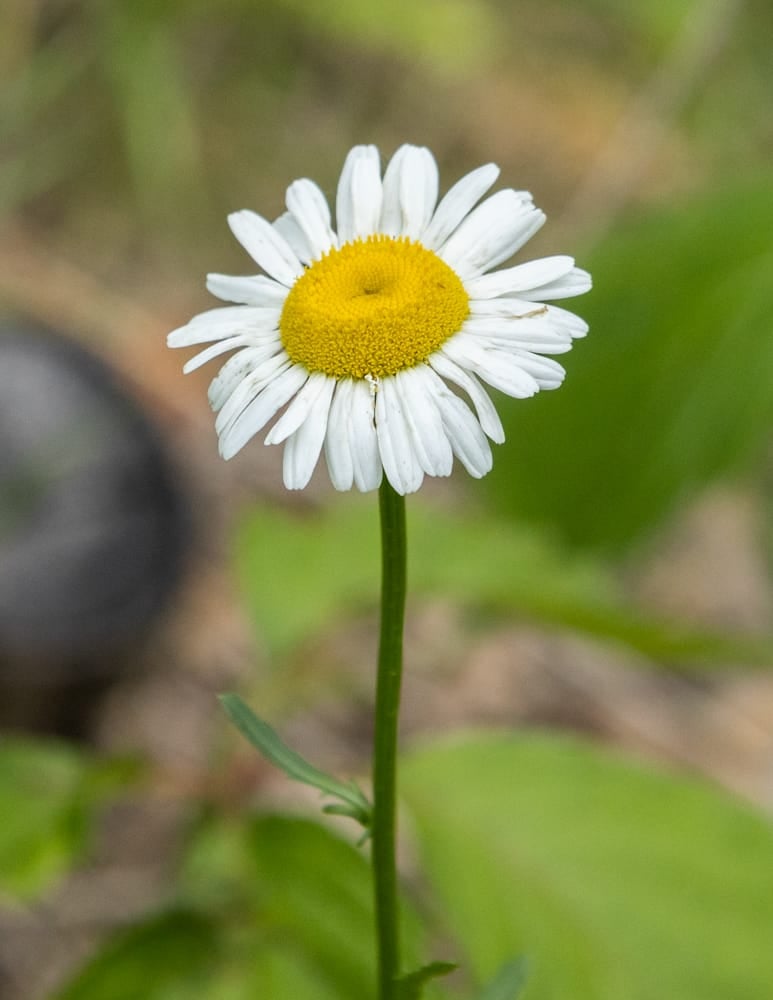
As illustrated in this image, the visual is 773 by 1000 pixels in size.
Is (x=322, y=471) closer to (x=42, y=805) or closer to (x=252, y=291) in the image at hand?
(x=42, y=805)

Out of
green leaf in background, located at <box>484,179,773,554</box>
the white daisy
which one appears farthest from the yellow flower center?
green leaf in background, located at <box>484,179,773,554</box>

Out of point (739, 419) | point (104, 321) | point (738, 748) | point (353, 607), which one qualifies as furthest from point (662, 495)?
point (104, 321)

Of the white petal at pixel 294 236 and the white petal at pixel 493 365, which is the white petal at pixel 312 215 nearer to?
the white petal at pixel 294 236

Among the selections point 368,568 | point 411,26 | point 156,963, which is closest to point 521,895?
point 156,963

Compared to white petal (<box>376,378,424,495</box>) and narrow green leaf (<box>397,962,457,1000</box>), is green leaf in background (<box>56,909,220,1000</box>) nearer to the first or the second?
narrow green leaf (<box>397,962,457,1000</box>)

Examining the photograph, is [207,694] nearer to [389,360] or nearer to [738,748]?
[738,748]

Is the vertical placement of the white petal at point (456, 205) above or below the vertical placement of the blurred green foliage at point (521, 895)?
above

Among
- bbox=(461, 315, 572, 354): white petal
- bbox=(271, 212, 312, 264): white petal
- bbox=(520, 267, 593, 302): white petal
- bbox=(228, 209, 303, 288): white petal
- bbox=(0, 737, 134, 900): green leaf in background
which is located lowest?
bbox=(0, 737, 134, 900): green leaf in background

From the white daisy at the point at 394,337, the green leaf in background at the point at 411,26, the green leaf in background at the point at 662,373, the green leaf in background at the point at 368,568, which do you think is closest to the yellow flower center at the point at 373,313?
the white daisy at the point at 394,337
